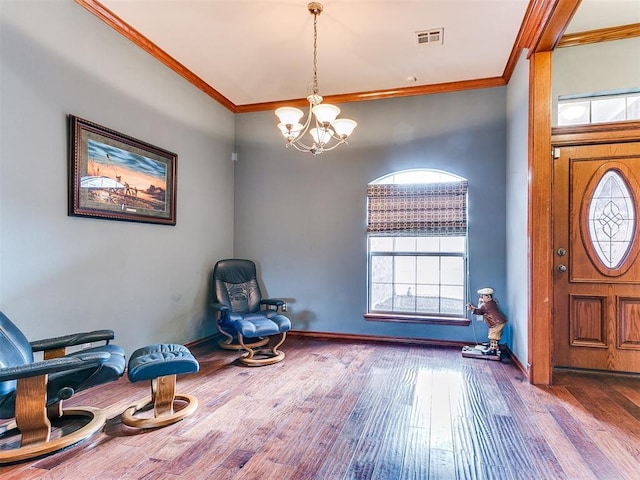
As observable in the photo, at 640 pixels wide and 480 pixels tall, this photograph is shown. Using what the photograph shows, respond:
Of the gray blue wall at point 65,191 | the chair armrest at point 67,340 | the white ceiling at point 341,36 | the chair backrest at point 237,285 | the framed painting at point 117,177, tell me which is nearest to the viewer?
the chair armrest at point 67,340

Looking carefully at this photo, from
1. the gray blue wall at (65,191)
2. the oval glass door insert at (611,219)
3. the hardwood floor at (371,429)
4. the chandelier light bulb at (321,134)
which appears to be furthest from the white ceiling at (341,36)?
the hardwood floor at (371,429)

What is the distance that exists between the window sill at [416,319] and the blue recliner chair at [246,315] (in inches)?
45.2

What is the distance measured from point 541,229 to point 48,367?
3578mm

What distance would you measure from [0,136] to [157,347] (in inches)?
68.6

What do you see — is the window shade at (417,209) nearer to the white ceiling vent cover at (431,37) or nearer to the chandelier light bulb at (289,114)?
the white ceiling vent cover at (431,37)

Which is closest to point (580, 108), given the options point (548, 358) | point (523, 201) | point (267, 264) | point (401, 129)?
point (523, 201)

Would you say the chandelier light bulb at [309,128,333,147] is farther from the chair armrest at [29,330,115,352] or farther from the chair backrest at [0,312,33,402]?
the chair backrest at [0,312,33,402]

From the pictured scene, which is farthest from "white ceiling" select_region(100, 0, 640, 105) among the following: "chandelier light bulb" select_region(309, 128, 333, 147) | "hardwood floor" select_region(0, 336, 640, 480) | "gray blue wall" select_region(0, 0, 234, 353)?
"hardwood floor" select_region(0, 336, 640, 480)

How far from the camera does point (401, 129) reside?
4.46 metres

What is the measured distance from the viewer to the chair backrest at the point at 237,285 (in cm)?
433

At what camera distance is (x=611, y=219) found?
10.7 ft

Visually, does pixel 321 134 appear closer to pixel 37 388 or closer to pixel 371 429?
pixel 371 429

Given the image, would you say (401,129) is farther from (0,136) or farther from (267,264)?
(0,136)

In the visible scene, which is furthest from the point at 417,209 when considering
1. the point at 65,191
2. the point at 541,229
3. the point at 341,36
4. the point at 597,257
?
the point at 65,191
